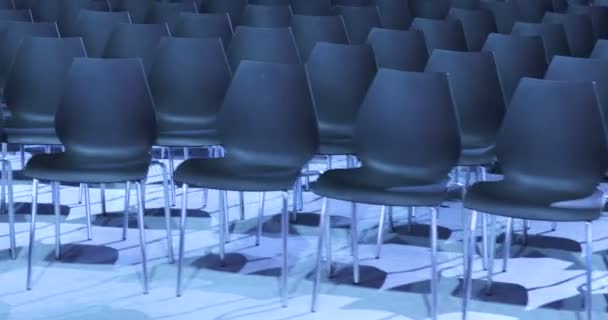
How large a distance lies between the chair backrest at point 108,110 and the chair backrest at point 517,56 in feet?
6.39

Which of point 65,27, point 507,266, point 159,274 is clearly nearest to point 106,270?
point 159,274

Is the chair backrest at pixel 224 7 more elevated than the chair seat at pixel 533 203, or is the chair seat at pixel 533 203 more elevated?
the chair backrest at pixel 224 7

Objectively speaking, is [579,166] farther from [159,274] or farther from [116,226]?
[116,226]

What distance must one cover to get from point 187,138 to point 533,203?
6.19 ft

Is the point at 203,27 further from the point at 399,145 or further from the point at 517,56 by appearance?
the point at 399,145

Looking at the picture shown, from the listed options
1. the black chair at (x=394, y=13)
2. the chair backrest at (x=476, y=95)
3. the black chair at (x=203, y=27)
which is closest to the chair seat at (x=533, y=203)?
the chair backrest at (x=476, y=95)

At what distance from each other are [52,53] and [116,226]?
3.11ft

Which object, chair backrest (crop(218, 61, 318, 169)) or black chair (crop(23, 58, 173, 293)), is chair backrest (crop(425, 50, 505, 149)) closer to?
chair backrest (crop(218, 61, 318, 169))

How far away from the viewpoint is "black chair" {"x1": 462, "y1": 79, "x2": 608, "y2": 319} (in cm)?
419

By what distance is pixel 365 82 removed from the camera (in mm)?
5277

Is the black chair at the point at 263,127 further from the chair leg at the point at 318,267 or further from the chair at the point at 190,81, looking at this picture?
the chair at the point at 190,81

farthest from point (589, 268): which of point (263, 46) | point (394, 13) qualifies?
point (394, 13)

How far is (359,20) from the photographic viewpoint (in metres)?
7.13

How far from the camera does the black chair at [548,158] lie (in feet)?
13.8
